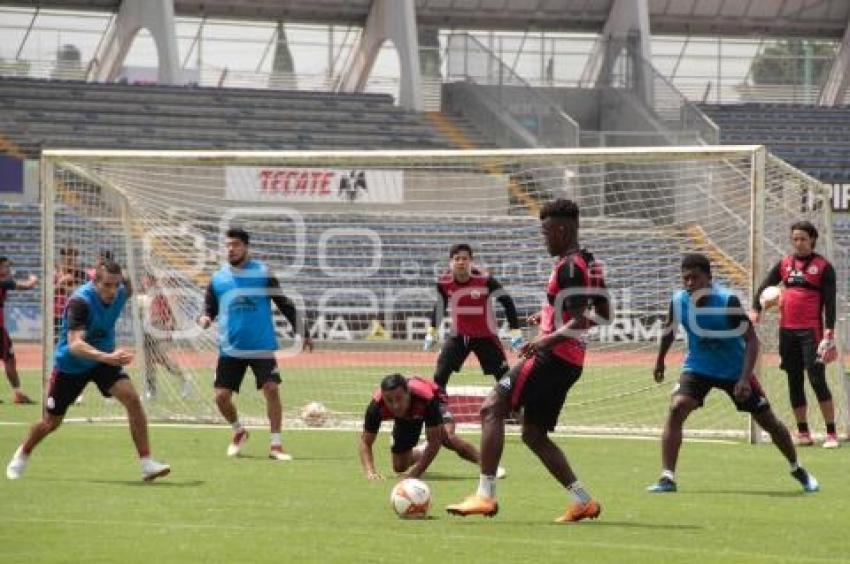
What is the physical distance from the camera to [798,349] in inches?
703

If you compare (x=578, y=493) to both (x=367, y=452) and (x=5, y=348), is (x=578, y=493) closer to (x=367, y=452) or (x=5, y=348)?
(x=367, y=452)

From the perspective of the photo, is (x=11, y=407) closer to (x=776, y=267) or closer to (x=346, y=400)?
(x=346, y=400)

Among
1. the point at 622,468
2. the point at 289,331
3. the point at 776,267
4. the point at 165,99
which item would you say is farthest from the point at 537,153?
the point at 165,99

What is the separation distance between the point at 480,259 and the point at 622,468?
37.2 feet

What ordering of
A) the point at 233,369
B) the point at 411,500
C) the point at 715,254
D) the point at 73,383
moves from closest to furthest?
the point at 411,500 < the point at 73,383 < the point at 233,369 < the point at 715,254

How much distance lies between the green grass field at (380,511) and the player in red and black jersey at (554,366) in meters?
0.21

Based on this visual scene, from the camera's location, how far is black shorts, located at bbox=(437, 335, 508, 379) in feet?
54.8

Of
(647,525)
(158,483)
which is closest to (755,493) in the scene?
(647,525)

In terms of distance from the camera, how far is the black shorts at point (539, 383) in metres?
11.4

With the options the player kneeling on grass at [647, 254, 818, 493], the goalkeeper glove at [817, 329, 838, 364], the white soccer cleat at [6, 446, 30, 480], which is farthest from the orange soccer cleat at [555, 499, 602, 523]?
the goalkeeper glove at [817, 329, 838, 364]

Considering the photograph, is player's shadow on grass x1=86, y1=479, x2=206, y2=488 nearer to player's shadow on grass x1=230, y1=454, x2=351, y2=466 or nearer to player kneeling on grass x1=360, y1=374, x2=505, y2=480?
player kneeling on grass x1=360, y1=374, x2=505, y2=480

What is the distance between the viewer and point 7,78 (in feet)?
143

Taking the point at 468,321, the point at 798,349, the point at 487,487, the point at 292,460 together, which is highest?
the point at 468,321

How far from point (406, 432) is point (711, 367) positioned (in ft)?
7.49
